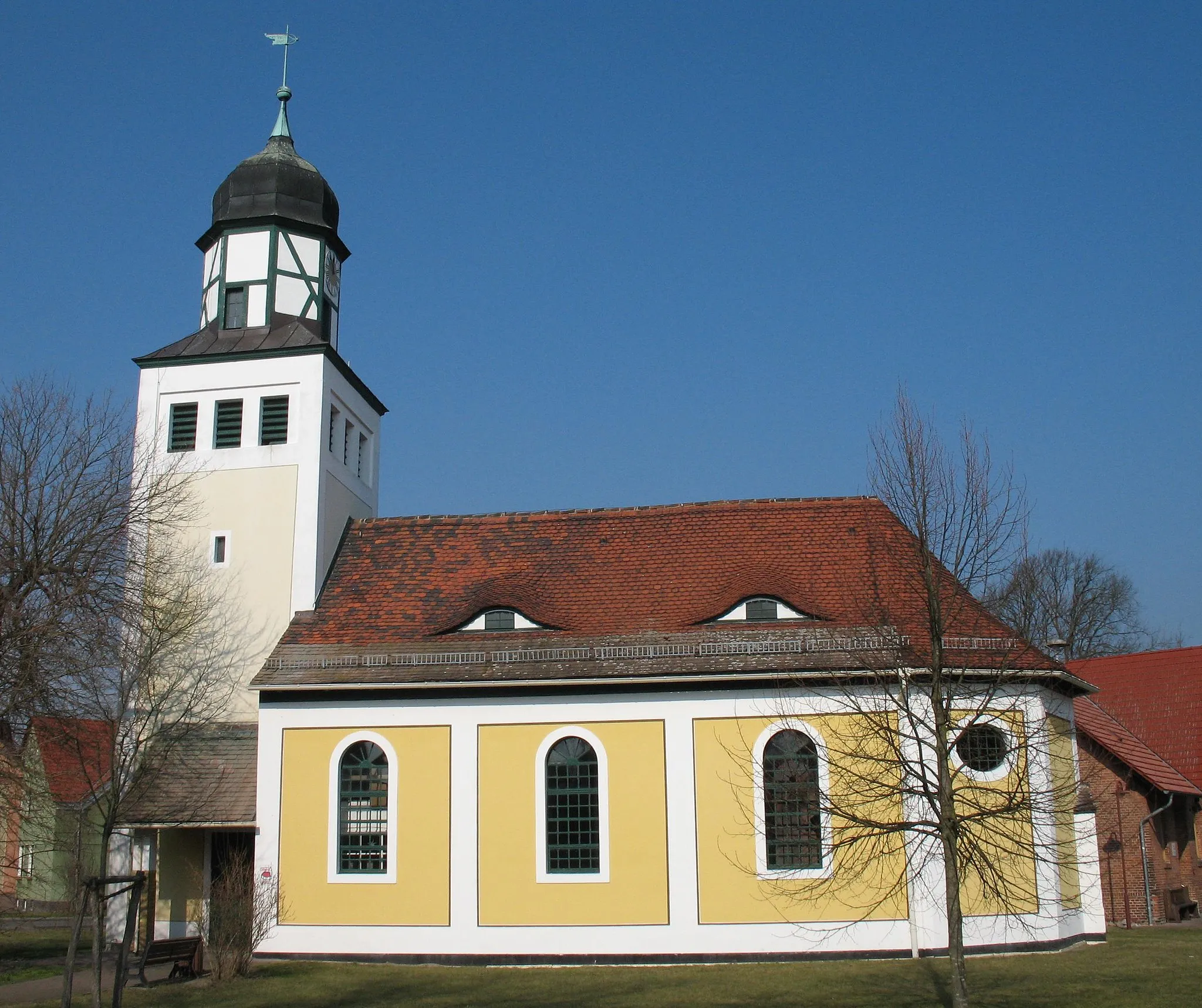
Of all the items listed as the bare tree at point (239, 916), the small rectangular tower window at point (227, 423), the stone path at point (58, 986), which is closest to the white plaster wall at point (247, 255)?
the small rectangular tower window at point (227, 423)

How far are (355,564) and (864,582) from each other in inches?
473

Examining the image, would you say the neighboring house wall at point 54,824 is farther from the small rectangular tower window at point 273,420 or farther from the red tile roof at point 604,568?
the small rectangular tower window at point 273,420

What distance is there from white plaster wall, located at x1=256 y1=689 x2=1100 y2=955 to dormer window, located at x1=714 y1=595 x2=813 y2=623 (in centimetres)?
179

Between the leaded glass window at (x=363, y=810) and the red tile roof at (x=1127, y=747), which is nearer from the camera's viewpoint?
the leaded glass window at (x=363, y=810)

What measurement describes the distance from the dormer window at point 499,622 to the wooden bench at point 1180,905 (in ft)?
59.4

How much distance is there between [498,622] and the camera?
25594mm

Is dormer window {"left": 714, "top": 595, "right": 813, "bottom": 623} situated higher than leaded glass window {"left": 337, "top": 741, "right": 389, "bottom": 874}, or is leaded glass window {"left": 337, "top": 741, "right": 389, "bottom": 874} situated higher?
dormer window {"left": 714, "top": 595, "right": 813, "bottom": 623}

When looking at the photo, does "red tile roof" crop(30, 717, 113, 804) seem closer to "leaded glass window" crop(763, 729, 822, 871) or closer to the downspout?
"leaded glass window" crop(763, 729, 822, 871)

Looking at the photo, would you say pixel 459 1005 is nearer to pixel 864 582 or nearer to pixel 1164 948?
pixel 864 582

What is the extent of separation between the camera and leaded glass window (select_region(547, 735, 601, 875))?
76.5 feet

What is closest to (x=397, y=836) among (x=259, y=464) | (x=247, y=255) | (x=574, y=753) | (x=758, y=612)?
(x=574, y=753)

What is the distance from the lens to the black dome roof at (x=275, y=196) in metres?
30.1

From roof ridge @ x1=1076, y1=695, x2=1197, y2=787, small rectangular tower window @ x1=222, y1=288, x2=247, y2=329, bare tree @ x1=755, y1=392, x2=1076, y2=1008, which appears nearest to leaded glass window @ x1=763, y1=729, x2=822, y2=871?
bare tree @ x1=755, y1=392, x2=1076, y2=1008

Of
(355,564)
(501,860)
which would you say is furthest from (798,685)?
(355,564)
